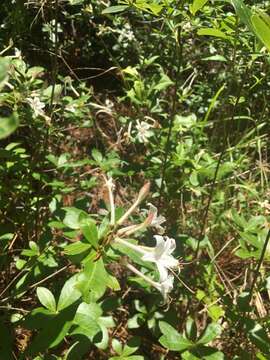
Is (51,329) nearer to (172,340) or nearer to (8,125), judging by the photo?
(172,340)

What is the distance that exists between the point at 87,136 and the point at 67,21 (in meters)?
0.93

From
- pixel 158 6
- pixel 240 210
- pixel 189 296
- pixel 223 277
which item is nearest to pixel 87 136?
pixel 240 210

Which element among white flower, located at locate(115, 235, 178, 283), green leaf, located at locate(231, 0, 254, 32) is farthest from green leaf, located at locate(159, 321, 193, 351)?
green leaf, located at locate(231, 0, 254, 32)

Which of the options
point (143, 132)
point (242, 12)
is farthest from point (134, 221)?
point (242, 12)

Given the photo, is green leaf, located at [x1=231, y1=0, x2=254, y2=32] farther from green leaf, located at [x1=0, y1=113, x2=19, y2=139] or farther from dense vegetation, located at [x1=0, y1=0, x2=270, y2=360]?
green leaf, located at [x1=0, y1=113, x2=19, y2=139]

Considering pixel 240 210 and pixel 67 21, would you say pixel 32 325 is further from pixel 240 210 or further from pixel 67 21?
pixel 67 21

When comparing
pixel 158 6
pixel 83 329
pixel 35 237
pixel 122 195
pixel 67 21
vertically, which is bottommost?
pixel 122 195

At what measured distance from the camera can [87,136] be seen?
3225 millimetres

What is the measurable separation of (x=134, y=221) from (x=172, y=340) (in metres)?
0.54

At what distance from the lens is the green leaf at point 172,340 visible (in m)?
1.59

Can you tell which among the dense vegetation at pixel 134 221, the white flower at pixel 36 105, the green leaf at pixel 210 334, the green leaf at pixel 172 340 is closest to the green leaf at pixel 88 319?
the dense vegetation at pixel 134 221

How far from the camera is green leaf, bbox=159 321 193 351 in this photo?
1.59 metres

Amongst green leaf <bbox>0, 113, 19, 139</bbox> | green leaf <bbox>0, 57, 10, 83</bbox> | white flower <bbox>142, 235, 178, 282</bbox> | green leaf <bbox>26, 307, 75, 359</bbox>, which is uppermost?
green leaf <bbox>0, 57, 10, 83</bbox>

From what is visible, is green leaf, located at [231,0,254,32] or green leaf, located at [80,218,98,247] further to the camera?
green leaf, located at [80,218,98,247]
